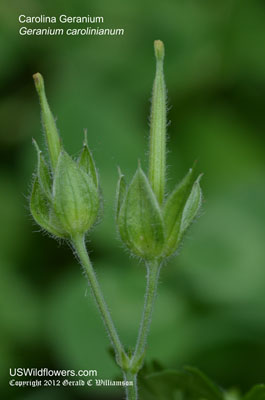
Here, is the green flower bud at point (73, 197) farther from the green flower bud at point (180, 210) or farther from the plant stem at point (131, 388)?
the plant stem at point (131, 388)

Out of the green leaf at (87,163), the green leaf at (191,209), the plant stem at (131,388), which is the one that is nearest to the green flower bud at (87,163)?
the green leaf at (87,163)

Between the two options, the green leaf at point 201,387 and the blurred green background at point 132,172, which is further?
the blurred green background at point 132,172

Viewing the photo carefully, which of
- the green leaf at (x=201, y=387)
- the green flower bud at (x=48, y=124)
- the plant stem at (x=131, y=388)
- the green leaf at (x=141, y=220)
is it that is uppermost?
the green flower bud at (x=48, y=124)

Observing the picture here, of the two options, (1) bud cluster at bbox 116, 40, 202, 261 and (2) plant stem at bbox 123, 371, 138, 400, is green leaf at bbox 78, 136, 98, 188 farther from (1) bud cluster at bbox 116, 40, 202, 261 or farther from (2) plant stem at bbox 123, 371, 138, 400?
(2) plant stem at bbox 123, 371, 138, 400

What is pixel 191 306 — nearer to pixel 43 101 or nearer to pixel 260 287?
pixel 260 287

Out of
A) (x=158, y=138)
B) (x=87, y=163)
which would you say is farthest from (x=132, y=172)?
(x=158, y=138)

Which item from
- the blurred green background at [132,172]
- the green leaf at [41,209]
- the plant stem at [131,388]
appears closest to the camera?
the plant stem at [131,388]

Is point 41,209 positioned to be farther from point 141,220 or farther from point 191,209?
point 191,209

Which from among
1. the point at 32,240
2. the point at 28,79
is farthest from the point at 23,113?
the point at 32,240
